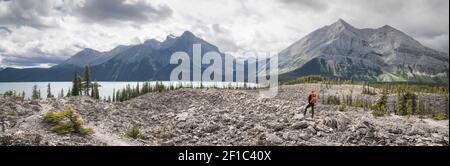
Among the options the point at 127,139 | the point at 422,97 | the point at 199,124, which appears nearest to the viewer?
the point at 127,139

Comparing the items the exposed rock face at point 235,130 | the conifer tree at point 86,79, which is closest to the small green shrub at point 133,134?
the exposed rock face at point 235,130

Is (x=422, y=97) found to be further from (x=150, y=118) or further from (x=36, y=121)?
(x=36, y=121)

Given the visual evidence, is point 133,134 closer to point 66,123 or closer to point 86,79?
point 66,123

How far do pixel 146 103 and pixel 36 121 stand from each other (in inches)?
1096

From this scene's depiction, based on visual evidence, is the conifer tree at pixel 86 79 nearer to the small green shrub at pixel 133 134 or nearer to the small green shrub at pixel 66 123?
the small green shrub at pixel 66 123

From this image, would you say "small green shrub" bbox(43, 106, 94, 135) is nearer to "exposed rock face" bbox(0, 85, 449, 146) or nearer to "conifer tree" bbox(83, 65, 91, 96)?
"exposed rock face" bbox(0, 85, 449, 146)

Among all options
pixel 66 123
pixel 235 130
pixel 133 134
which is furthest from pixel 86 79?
pixel 235 130

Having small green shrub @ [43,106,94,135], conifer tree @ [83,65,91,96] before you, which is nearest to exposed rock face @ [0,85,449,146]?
small green shrub @ [43,106,94,135]

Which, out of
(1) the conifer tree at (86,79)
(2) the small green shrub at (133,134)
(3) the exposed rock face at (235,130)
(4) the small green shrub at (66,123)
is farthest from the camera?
(1) the conifer tree at (86,79)

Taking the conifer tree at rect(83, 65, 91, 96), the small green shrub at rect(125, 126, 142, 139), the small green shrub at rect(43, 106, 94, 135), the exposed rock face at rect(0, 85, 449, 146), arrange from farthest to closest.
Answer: the conifer tree at rect(83, 65, 91, 96), the small green shrub at rect(125, 126, 142, 139), the small green shrub at rect(43, 106, 94, 135), the exposed rock face at rect(0, 85, 449, 146)
